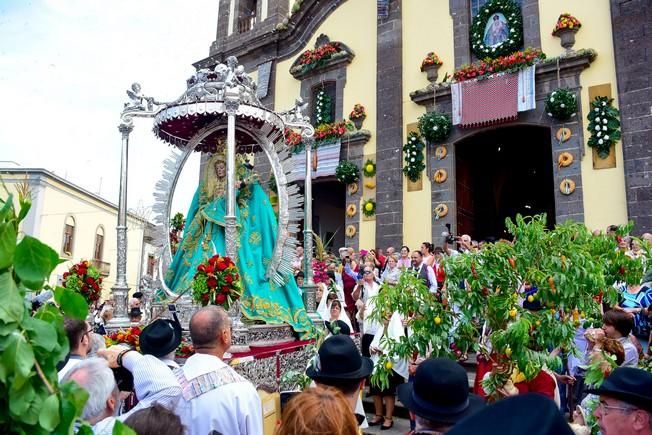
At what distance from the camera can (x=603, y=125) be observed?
1101 cm

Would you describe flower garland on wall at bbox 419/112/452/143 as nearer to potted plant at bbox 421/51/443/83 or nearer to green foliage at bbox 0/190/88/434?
potted plant at bbox 421/51/443/83

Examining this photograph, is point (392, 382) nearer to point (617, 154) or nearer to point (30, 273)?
point (30, 273)

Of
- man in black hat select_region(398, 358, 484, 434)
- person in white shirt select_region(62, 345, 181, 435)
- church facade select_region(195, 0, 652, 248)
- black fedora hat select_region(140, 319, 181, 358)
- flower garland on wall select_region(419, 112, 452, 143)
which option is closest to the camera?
person in white shirt select_region(62, 345, 181, 435)

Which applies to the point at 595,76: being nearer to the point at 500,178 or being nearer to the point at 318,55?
the point at 500,178

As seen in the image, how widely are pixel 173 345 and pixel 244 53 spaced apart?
15.7m

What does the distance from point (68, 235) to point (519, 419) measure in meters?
30.8

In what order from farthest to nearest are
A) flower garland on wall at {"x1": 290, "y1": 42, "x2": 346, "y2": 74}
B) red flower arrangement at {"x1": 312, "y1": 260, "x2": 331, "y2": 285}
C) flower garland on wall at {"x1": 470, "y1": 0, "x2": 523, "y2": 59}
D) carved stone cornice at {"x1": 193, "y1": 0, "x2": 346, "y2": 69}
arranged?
carved stone cornice at {"x1": 193, "y1": 0, "x2": 346, "y2": 69}
flower garland on wall at {"x1": 290, "y1": 42, "x2": 346, "y2": 74}
flower garland on wall at {"x1": 470, "y1": 0, "x2": 523, "y2": 59}
red flower arrangement at {"x1": 312, "y1": 260, "x2": 331, "y2": 285}

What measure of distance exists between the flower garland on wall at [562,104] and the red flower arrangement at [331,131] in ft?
18.2

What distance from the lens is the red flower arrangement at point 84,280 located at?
21.4 ft

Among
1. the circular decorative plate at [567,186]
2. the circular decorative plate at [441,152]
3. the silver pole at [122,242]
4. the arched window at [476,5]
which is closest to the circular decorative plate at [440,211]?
the circular decorative plate at [441,152]

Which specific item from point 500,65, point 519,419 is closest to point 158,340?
point 519,419

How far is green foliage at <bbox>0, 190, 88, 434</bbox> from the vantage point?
1.03 metres

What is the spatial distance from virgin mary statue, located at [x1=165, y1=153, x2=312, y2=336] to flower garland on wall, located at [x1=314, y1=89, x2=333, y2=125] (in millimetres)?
7783

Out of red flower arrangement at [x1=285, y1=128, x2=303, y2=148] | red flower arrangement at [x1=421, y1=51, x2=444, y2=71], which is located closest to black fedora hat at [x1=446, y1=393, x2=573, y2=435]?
red flower arrangement at [x1=285, y1=128, x2=303, y2=148]
